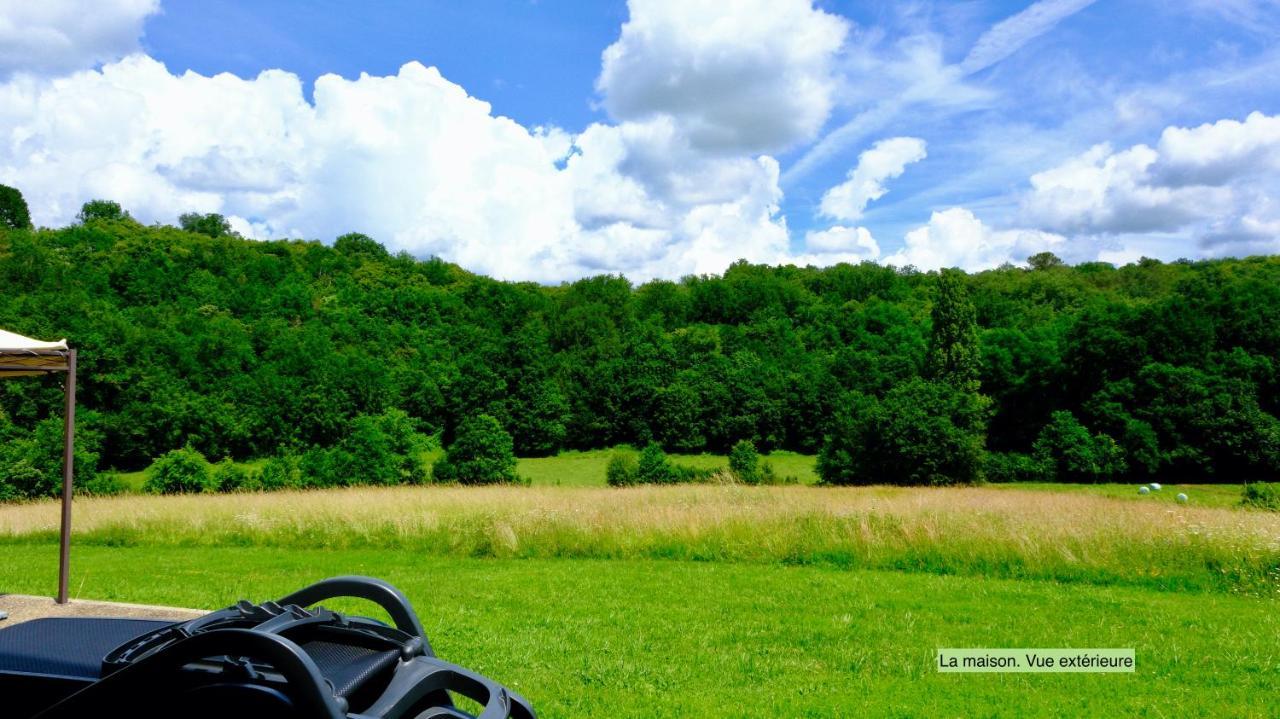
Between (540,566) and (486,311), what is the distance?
41.4m

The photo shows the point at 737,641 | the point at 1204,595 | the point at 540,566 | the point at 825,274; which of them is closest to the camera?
the point at 737,641

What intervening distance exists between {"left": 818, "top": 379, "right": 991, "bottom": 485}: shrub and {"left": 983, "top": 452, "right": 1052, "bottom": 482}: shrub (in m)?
9.81

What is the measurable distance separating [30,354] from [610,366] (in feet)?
150

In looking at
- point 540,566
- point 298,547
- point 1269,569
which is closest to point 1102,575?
point 1269,569

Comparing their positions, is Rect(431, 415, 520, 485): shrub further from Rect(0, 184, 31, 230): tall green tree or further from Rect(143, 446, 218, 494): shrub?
Rect(0, 184, 31, 230): tall green tree

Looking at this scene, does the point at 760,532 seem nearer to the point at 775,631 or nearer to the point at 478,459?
the point at 775,631

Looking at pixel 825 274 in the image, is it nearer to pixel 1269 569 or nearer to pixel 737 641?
pixel 1269 569

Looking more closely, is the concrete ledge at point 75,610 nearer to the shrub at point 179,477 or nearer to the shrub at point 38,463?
the shrub at point 179,477

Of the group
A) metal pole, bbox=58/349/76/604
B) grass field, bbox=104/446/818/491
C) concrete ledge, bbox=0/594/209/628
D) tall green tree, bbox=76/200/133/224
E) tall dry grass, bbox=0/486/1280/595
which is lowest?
grass field, bbox=104/446/818/491

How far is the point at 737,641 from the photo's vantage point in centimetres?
636

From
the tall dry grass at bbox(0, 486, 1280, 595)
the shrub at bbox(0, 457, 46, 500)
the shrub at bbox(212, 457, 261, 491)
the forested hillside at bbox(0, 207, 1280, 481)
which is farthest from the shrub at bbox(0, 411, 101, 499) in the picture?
the tall dry grass at bbox(0, 486, 1280, 595)

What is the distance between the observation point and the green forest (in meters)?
36.8

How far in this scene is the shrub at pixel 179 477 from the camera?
1077 inches

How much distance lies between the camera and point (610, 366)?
2064 inches
